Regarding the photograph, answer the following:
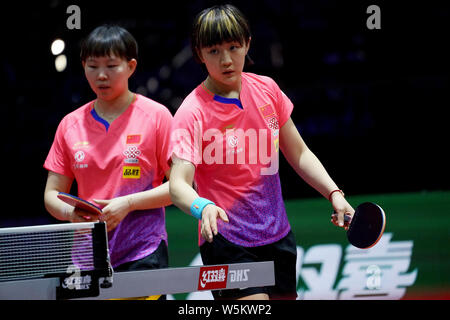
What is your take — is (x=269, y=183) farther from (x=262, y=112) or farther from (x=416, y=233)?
(x=416, y=233)

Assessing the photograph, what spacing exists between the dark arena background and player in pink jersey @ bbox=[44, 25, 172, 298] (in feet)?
4.82

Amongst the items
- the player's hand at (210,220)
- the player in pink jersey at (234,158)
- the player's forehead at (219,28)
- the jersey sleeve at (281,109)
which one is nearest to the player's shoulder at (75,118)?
the player in pink jersey at (234,158)

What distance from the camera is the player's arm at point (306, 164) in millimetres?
3002

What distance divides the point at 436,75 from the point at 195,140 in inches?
116

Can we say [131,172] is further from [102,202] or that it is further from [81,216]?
[81,216]

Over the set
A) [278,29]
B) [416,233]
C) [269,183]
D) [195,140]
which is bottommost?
[416,233]

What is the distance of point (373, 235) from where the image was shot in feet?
8.91

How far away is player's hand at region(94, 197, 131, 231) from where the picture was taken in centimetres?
306

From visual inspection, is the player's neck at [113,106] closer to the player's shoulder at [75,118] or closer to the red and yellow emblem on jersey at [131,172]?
the player's shoulder at [75,118]

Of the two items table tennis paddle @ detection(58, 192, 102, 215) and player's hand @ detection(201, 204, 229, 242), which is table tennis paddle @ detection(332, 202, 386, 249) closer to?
player's hand @ detection(201, 204, 229, 242)

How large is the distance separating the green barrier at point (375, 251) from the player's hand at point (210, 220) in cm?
246

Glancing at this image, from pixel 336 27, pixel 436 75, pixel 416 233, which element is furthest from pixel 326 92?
pixel 416 233

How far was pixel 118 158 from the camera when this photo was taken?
3.21 meters
